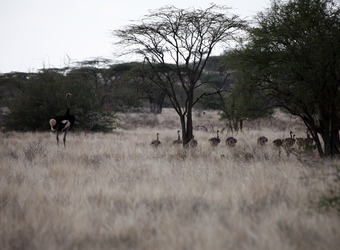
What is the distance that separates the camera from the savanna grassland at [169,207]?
13.4 feet

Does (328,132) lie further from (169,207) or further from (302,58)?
(169,207)

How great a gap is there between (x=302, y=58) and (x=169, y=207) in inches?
241

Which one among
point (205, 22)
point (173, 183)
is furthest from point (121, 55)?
point (173, 183)

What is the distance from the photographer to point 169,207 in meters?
5.31

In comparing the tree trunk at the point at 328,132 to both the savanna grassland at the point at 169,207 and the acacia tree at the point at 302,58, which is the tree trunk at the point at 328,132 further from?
the savanna grassland at the point at 169,207

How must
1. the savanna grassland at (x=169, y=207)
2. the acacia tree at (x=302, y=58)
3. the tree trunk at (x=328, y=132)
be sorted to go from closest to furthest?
1. the savanna grassland at (x=169, y=207)
2. the acacia tree at (x=302, y=58)
3. the tree trunk at (x=328, y=132)

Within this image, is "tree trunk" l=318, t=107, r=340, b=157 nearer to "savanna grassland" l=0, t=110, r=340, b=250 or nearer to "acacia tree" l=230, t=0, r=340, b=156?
"acacia tree" l=230, t=0, r=340, b=156

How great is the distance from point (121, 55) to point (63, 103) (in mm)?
7658

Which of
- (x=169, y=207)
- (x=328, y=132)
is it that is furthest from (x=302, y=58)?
(x=169, y=207)

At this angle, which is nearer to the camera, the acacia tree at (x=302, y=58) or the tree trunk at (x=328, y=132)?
the acacia tree at (x=302, y=58)

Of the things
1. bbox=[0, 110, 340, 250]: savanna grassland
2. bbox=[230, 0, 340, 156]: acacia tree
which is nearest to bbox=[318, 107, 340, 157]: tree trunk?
bbox=[230, 0, 340, 156]: acacia tree

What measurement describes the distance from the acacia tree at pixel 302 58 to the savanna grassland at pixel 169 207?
7.12 feet

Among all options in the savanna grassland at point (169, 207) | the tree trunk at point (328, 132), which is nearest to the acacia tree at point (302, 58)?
the tree trunk at point (328, 132)

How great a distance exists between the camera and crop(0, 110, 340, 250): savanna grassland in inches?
161
